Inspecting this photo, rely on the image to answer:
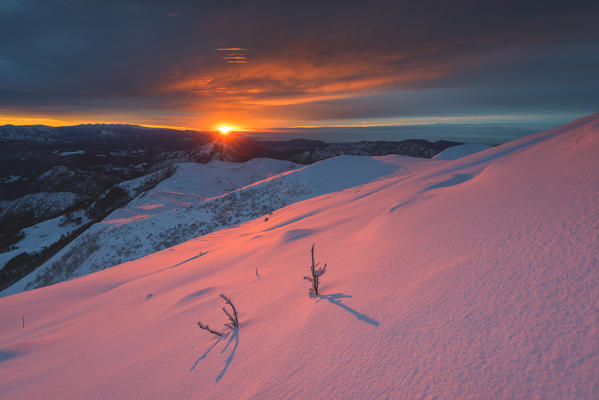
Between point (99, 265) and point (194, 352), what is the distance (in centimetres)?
1595

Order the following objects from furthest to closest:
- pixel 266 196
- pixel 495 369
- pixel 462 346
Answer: pixel 266 196, pixel 462 346, pixel 495 369

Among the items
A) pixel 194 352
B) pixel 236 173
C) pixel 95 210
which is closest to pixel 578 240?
pixel 194 352

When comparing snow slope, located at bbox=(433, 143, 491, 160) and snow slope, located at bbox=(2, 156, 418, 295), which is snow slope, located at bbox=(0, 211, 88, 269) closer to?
snow slope, located at bbox=(2, 156, 418, 295)

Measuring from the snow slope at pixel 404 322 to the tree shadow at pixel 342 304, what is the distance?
0.6 inches

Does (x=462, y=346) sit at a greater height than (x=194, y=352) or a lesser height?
greater

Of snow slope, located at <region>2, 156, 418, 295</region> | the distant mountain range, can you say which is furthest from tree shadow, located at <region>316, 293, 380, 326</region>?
the distant mountain range

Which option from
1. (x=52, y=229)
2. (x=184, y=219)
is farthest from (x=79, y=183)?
(x=184, y=219)

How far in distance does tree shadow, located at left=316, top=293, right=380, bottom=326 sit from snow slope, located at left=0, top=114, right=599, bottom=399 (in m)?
0.01

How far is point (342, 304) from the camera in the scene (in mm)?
2021

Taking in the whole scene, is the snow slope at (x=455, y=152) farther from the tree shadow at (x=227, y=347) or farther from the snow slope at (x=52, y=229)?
the snow slope at (x=52, y=229)

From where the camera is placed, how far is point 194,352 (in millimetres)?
2070

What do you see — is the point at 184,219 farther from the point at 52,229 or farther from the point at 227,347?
the point at 52,229

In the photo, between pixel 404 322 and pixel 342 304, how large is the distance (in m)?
0.55

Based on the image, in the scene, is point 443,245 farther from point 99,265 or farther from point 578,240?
point 99,265
